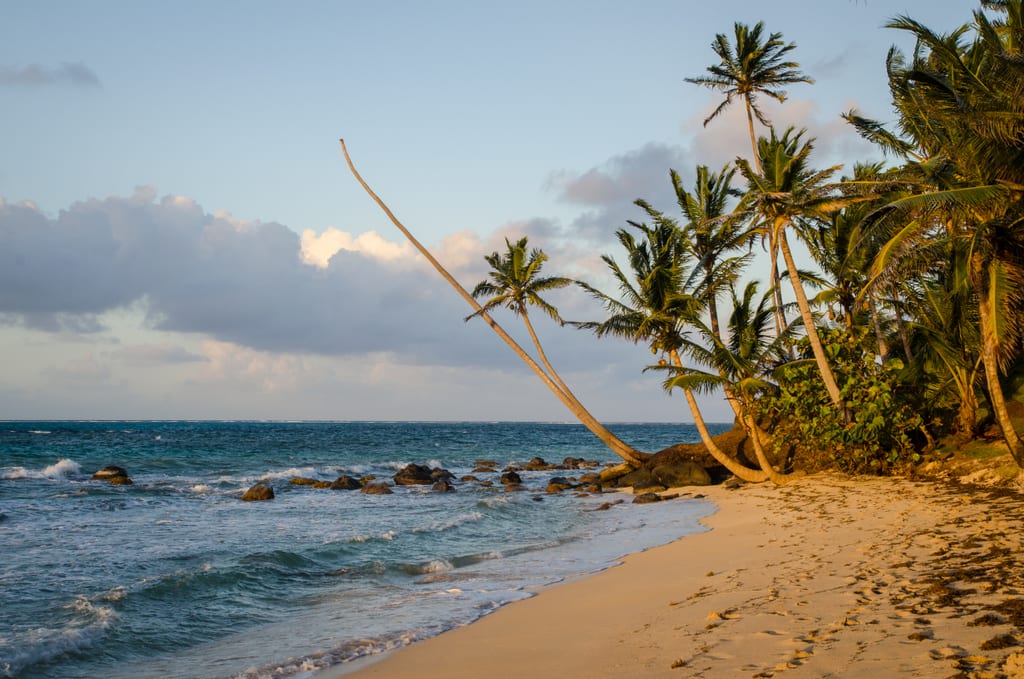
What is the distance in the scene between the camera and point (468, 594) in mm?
9977

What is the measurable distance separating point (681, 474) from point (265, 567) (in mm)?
15743

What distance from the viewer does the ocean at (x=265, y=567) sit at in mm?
7957

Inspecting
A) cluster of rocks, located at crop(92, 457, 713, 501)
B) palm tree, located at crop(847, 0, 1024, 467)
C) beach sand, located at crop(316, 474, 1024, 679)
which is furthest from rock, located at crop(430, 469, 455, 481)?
palm tree, located at crop(847, 0, 1024, 467)

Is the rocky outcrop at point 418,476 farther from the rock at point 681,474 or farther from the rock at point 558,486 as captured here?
the rock at point 681,474

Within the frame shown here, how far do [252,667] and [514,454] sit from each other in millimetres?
45664

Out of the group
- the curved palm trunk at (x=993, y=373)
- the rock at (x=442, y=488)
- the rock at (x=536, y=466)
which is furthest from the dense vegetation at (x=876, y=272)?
the rock at (x=536, y=466)

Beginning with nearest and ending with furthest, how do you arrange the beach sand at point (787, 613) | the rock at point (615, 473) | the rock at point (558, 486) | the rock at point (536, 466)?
the beach sand at point (787, 613) < the rock at point (558, 486) < the rock at point (615, 473) < the rock at point (536, 466)

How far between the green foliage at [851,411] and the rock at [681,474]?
4234 mm

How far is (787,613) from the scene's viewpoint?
661 centimetres

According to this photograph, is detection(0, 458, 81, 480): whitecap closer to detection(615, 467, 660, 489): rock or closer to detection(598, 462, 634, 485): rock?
detection(598, 462, 634, 485): rock

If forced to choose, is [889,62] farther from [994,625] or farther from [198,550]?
[198,550]

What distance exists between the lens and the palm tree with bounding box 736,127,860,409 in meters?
18.1

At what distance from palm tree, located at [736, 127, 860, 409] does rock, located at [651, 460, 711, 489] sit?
6.41m

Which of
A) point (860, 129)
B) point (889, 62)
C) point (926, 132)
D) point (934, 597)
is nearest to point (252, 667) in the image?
point (934, 597)
